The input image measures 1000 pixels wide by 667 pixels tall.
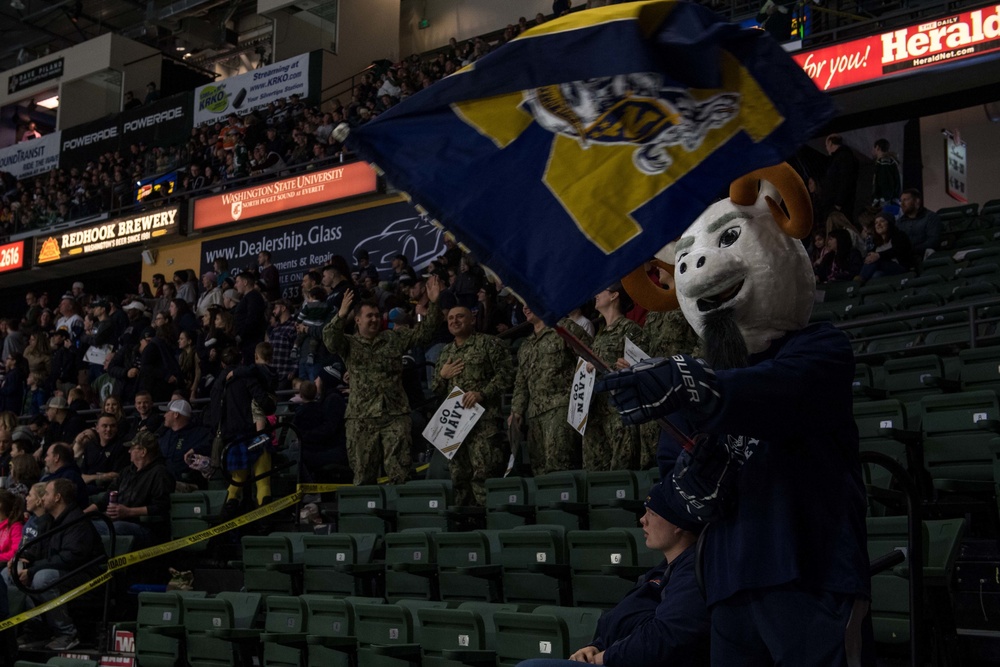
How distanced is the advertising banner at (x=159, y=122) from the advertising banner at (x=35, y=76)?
3.34 meters

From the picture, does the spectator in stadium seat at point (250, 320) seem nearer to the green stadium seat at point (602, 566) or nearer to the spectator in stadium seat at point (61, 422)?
the spectator in stadium seat at point (61, 422)

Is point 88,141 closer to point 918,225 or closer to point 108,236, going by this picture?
point 108,236

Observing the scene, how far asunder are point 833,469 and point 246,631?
4289mm

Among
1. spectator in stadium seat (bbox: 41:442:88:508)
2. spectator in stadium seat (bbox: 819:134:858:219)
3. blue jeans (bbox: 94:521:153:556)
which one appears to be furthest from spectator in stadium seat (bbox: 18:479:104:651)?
spectator in stadium seat (bbox: 819:134:858:219)

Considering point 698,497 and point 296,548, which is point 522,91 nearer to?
point 698,497

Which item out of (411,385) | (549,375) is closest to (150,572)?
(411,385)

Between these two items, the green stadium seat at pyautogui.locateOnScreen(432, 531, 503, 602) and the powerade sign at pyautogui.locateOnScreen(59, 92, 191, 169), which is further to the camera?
the powerade sign at pyautogui.locateOnScreen(59, 92, 191, 169)

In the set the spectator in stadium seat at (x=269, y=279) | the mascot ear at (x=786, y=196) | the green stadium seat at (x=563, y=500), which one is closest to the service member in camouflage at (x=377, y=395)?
the green stadium seat at (x=563, y=500)

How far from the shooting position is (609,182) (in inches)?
99.4

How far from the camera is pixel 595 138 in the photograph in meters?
2.61

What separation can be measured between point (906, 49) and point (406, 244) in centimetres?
681

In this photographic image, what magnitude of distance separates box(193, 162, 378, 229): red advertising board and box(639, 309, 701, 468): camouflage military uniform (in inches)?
366

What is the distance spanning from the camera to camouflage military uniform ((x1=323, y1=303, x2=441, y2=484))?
7.39m

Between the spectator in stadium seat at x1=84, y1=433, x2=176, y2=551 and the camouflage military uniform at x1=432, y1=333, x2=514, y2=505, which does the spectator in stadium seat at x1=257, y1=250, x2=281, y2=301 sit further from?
the camouflage military uniform at x1=432, y1=333, x2=514, y2=505
